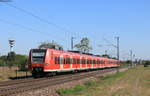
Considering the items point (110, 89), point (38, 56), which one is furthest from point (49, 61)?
point (110, 89)

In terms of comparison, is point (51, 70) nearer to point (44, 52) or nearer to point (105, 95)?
point (44, 52)

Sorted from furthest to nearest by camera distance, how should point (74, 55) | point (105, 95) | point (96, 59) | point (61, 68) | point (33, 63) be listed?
point (96, 59) < point (74, 55) < point (61, 68) < point (33, 63) < point (105, 95)

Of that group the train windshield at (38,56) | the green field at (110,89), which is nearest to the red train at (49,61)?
the train windshield at (38,56)

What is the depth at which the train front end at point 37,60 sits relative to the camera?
3675 cm

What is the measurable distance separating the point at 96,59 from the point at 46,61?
123ft

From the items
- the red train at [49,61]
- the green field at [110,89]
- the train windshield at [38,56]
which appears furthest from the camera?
the train windshield at [38,56]

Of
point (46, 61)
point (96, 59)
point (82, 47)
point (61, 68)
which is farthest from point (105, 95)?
point (82, 47)

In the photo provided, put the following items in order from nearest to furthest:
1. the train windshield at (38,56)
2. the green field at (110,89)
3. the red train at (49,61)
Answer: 1. the green field at (110,89)
2. the red train at (49,61)
3. the train windshield at (38,56)

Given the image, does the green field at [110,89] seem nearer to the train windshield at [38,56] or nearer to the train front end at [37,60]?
the train front end at [37,60]

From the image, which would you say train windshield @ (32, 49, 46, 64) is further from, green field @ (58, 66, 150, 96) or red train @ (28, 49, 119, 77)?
green field @ (58, 66, 150, 96)

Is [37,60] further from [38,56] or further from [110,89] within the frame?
[110,89]

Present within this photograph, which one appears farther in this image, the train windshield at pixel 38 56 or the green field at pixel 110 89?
the train windshield at pixel 38 56

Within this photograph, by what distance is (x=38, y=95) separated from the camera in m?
19.5

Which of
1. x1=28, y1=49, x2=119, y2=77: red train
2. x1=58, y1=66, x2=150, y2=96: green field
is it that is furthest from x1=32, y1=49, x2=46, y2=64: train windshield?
x1=58, y1=66, x2=150, y2=96: green field
